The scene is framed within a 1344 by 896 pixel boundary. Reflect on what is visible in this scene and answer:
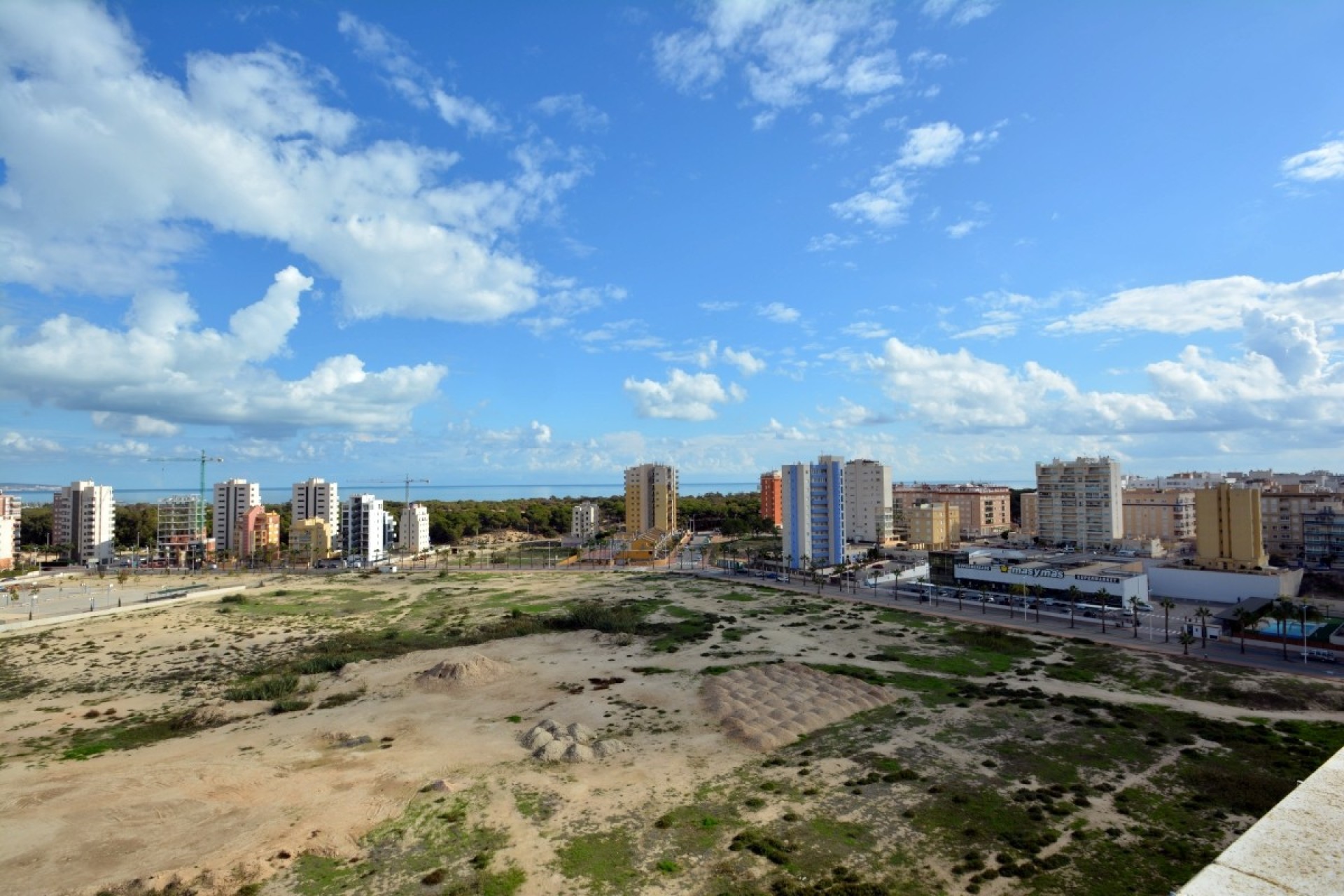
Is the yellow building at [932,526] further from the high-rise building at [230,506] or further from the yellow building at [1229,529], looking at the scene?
the high-rise building at [230,506]

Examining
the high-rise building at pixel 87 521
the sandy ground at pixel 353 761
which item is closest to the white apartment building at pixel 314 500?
the high-rise building at pixel 87 521

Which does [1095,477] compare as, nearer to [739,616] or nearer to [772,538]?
[772,538]

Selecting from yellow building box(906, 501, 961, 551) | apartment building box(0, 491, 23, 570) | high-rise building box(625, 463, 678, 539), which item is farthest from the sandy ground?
high-rise building box(625, 463, 678, 539)

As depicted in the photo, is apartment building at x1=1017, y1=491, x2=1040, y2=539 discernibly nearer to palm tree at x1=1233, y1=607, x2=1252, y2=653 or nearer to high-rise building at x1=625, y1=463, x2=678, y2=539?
high-rise building at x1=625, y1=463, x2=678, y2=539

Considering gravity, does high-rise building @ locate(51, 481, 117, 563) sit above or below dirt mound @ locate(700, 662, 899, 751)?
above

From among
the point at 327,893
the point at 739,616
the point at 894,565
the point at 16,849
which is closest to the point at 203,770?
the point at 16,849

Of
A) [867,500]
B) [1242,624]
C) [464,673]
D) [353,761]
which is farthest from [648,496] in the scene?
[353,761]
